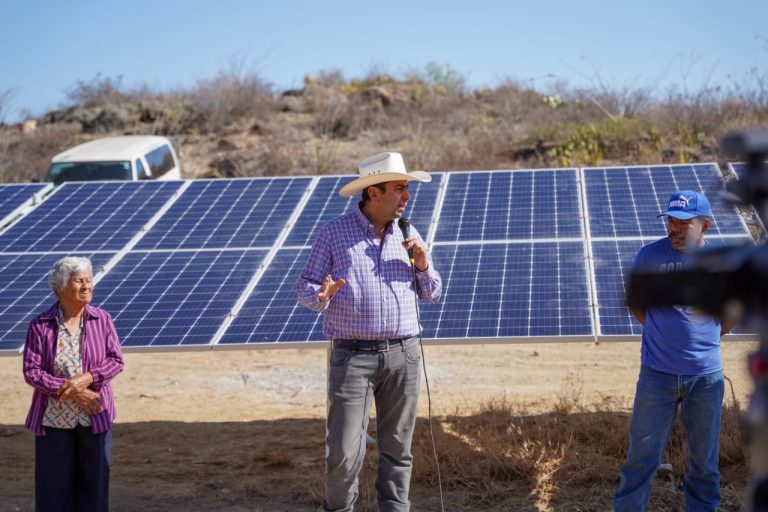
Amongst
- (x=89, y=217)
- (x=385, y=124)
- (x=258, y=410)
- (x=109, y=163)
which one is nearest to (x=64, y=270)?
(x=89, y=217)

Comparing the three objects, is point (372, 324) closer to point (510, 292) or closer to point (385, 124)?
point (510, 292)

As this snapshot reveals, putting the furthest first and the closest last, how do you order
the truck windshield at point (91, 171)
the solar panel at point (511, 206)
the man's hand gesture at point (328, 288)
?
1. the truck windshield at point (91, 171)
2. the solar panel at point (511, 206)
3. the man's hand gesture at point (328, 288)

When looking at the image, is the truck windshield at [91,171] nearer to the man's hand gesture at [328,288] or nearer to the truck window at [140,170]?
A: the truck window at [140,170]

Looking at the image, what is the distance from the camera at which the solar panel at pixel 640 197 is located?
8.95m

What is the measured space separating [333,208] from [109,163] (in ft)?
27.1

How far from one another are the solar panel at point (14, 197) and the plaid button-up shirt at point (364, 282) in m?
5.46

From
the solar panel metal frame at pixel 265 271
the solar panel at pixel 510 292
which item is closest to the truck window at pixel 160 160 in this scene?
the solar panel metal frame at pixel 265 271

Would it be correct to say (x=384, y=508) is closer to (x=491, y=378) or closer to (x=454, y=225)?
(x=454, y=225)

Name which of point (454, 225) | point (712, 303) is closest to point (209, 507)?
point (454, 225)

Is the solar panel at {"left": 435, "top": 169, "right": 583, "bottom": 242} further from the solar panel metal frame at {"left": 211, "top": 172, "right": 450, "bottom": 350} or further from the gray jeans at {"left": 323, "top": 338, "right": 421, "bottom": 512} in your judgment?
the gray jeans at {"left": 323, "top": 338, "right": 421, "bottom": 512}

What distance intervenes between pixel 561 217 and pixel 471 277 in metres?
1.39

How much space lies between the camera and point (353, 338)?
6023 mm

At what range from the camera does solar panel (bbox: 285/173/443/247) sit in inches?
370

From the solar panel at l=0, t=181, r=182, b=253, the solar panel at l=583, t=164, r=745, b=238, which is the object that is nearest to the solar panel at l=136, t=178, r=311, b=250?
the solar panel at l=0, t=181, r=182, b=253
